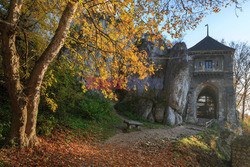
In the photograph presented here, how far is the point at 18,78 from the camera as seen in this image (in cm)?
358

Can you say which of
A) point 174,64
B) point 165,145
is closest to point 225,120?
point 174,64

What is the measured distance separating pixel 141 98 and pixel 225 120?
1202cm

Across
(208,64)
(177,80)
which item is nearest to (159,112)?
(177,80)

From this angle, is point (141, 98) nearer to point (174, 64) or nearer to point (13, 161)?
point (174, 64)

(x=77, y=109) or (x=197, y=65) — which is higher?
(x=197, y=65)

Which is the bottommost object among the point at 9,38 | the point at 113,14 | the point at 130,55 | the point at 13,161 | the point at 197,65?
the point at 13,161

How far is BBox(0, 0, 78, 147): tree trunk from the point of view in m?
3.27

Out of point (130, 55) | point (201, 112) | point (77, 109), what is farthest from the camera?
point (201, 112)

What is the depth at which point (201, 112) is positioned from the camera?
23.2 metres

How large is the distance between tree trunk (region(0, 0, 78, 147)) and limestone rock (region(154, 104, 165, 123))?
11.8 meters

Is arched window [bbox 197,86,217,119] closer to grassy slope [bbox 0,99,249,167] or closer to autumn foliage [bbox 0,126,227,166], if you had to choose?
grassy slope [bbox 0,99,249,167]

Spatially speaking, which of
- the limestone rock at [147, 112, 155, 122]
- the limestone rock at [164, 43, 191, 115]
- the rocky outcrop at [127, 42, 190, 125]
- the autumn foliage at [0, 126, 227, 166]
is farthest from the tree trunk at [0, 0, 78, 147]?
the limestone rock at [164, 43, 191, 115]

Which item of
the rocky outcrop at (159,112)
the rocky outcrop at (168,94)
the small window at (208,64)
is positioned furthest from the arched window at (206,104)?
the rocky outcrop at (159,112)

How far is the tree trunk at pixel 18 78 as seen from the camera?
327cm
